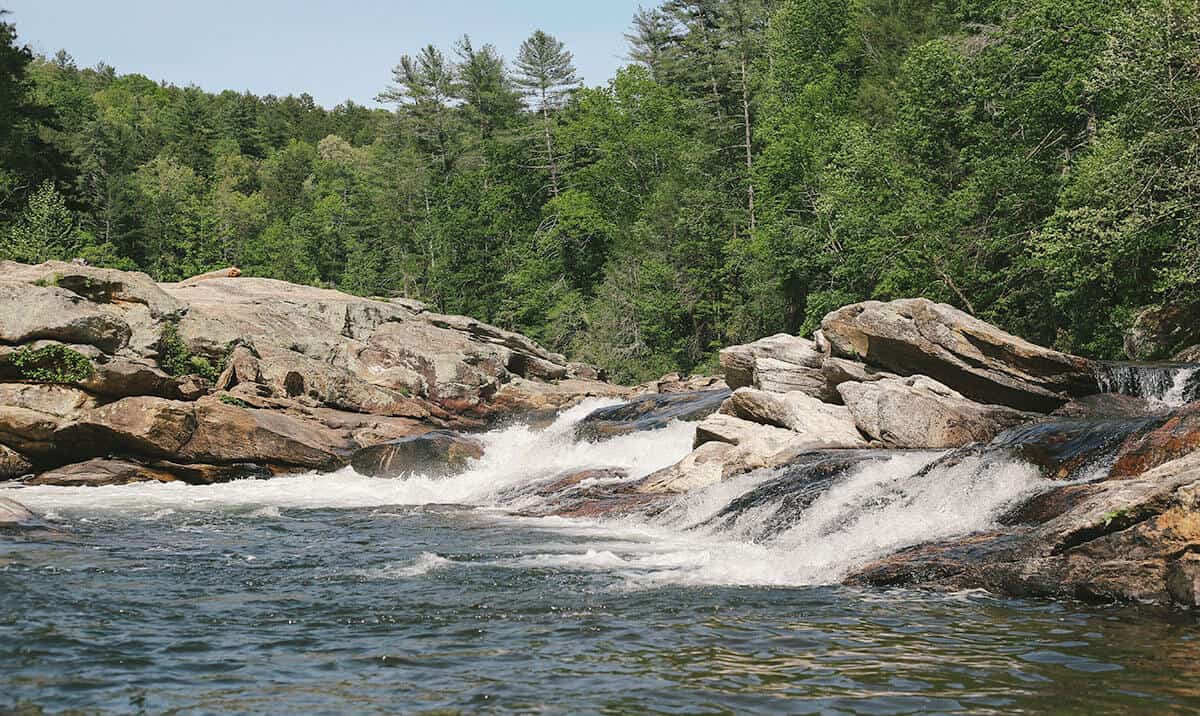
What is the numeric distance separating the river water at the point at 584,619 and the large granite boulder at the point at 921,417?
2.74m

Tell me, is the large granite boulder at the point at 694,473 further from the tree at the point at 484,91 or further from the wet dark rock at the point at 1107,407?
the tree at the point at 484,91

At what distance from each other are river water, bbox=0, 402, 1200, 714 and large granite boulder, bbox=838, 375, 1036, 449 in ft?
8.98

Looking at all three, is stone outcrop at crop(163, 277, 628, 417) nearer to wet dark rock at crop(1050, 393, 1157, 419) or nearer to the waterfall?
wet dark rock at crop(1050, 393, 1157, 419)

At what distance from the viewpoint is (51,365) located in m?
21.6

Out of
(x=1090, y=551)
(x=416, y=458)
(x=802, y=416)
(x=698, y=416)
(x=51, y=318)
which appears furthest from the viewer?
(x=698, y=416)

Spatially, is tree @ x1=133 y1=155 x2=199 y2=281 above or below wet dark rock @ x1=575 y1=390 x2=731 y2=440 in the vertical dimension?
above

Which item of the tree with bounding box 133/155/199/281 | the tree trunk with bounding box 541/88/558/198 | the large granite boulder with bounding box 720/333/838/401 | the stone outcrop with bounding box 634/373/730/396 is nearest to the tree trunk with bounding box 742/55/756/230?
the stone outcrop with bounding box 634/373/730/396

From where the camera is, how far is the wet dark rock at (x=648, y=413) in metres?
23.1

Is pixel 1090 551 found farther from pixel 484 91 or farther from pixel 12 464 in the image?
pixel 484 91

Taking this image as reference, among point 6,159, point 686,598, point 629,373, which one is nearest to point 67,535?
point 686,598

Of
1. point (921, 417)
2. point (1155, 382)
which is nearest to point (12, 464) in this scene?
point (921, 417)

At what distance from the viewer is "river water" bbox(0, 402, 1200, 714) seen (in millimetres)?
5984

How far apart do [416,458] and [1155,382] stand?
15.9 metres

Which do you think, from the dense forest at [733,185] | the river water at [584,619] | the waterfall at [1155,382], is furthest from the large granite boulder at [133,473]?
the dense forest at [733,185]
